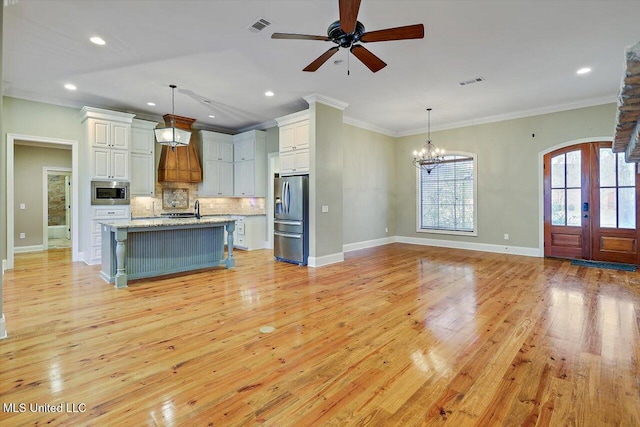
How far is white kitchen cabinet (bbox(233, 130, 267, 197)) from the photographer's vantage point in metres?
7.75

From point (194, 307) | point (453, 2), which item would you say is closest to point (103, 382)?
point (194, 307)

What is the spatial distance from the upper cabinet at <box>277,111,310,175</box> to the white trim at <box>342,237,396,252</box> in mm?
2236

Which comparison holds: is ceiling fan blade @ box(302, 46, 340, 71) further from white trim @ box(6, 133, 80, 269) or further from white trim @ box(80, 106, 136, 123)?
white trim @ box(6, 133, 80, 269)

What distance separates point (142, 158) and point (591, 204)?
9.26 meters

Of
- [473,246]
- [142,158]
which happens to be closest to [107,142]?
[142,158]

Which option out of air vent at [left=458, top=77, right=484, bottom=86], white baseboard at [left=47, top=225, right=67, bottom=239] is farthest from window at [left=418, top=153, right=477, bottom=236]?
white baseboard at [left=47, top=225, right=67, bottom=239]

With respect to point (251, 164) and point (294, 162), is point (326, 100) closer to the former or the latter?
point (294, 162)

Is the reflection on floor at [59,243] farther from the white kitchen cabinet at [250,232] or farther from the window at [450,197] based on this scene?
the window at [450,197]

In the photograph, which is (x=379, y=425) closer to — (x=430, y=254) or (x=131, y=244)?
(x=131, y=244)

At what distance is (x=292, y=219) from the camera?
6039 millimetres

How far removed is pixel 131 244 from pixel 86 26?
280 centimetres

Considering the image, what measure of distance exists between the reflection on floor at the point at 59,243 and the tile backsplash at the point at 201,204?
2829 mm

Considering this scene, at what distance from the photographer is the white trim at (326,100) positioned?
5645 millimetres

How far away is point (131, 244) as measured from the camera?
15.1ft
